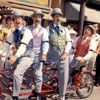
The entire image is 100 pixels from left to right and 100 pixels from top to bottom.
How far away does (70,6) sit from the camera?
13.5m

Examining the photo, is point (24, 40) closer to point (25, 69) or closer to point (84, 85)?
point (25, 69)

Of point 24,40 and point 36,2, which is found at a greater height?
point 36,2

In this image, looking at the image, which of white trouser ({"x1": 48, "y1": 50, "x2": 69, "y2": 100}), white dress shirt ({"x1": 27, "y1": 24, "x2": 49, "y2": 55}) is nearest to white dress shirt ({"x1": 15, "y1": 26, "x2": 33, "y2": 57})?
white dress shirt ({"x1": 27, "y1": 24, "x2": 49, "y2": 55})

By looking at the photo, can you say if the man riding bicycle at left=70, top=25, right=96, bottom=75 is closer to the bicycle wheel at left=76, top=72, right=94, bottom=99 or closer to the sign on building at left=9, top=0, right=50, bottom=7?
the bicycle wheel at left=76, top=72, right=94, bottom=99

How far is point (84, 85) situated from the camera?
5.74 m

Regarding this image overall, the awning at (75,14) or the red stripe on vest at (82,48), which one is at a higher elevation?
the awning at (75,14)

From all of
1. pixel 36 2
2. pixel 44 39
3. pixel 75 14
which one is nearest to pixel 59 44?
pixel 44 39

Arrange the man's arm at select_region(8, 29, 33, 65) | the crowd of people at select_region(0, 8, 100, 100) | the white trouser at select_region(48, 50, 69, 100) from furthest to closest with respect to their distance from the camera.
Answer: the white trouser at select_region(48, 50, 69, 100) < the crowd of people at select_region(0, 8, 100, 100) < the man's arm at select_region(8, 29, 33, 65)

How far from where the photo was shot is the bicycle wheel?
5.67 m

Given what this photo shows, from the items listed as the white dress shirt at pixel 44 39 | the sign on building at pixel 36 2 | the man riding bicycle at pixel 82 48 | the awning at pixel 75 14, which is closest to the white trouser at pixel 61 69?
the white dress shirt at pixel 44 39

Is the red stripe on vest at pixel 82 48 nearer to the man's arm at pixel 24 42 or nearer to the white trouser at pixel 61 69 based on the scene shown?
the white trouser at pixel 61 69

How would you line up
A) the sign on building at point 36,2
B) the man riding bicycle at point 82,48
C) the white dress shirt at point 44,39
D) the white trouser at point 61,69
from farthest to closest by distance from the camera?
the sign on building at point 36,2, the man riding bicycle at point 82,48, the white trouser at point 61,69, the white dress shirt at point 44,39

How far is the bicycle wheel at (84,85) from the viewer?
5.67 m

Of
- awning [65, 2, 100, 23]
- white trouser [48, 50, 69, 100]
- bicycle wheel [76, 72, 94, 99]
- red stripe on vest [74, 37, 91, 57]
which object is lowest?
bicycle wheel [76, 72, 94, 99]
